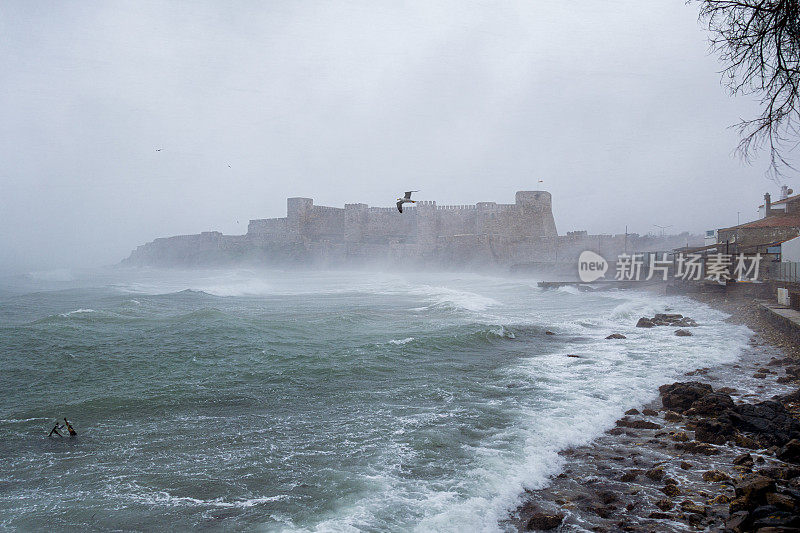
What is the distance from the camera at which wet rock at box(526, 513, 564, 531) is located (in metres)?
4.02

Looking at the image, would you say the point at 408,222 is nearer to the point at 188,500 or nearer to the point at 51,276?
the point at 51,276

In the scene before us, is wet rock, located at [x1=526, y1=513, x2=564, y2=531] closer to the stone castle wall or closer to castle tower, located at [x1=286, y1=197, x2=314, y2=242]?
the stone castle wall

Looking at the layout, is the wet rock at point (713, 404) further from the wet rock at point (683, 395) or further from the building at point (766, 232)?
the building at point (766, 232)

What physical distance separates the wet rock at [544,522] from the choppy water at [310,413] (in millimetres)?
329

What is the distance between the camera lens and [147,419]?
7.07 meters

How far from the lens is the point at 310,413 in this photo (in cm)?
725

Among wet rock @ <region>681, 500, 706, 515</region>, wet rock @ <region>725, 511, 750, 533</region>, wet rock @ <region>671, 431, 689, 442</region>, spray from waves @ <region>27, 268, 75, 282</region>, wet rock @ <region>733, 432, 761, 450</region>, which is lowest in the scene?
wet rock @ <region>681, 500, 706, 515</region>

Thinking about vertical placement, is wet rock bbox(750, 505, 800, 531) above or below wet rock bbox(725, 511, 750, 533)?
above

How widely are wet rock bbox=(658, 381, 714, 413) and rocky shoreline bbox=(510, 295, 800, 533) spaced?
12 millimetres

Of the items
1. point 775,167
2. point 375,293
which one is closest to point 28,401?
point 775,167

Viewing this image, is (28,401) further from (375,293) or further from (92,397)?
(375,293)

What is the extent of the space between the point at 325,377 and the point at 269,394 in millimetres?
1270

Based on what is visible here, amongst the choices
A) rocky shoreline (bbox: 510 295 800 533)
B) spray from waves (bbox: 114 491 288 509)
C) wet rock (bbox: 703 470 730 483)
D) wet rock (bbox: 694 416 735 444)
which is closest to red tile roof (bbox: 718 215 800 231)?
rocky shoreline (bbox: 510 295 800 533)

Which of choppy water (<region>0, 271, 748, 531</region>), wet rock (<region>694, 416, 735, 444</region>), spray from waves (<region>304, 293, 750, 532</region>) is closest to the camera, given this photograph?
spray from waves (<region>304, 293, 750, 532</region>)
